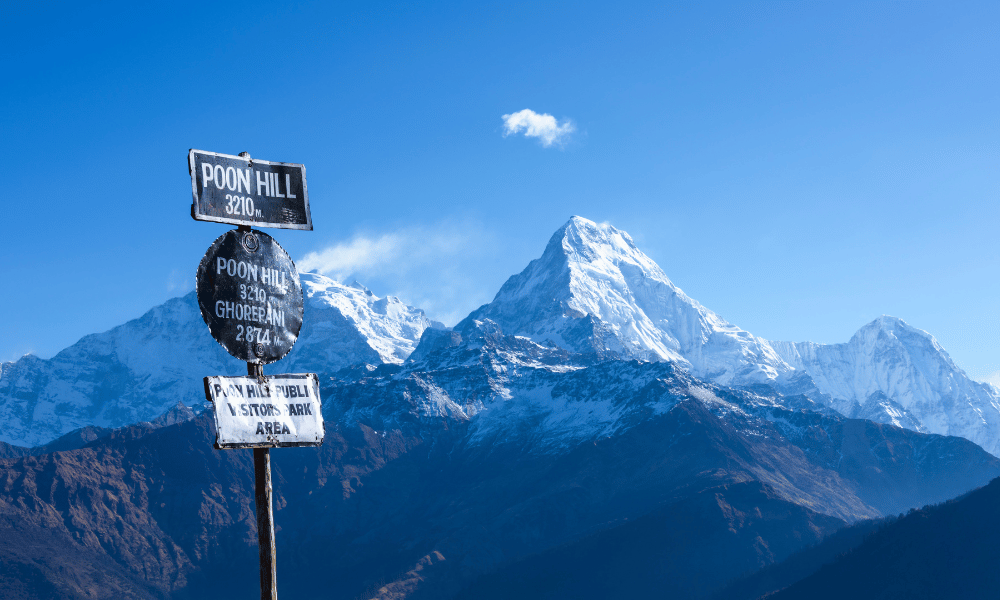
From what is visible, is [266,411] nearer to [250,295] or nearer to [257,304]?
[257,304]

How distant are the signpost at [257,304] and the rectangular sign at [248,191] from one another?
17mm

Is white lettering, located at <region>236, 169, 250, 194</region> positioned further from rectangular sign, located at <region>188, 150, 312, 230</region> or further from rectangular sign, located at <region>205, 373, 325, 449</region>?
rectangular sign, located at <region>205, 373, 325, 449</region>

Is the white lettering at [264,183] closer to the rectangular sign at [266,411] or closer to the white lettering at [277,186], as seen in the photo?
the white lettering at [277,186]

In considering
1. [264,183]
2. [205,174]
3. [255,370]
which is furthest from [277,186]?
[255,370]

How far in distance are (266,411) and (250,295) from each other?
6.83 feet

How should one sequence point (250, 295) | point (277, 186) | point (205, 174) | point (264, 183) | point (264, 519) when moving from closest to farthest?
point (264, 519), point (205, 174), point (250, 295), point (264, 183), point (277, 186)

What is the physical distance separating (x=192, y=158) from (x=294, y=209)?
2005 mm

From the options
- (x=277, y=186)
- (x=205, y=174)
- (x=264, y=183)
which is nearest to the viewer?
(x=205, y=174)

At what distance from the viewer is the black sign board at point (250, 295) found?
56.8 ft

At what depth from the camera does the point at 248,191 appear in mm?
17828

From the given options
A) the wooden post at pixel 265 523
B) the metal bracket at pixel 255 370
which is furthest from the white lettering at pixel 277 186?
the wooden post at pixel 265 523

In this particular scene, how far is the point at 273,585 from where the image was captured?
670 inches

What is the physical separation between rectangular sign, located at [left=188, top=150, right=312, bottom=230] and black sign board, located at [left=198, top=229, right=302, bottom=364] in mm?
361

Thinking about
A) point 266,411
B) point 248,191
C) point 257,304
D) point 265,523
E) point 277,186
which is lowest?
Result: point 265,523
